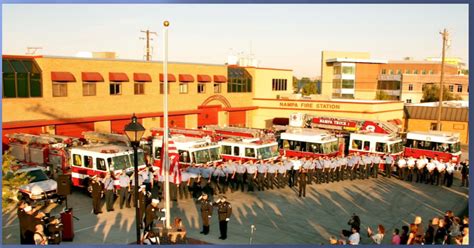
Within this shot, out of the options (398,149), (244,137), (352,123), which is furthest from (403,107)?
(244,137)

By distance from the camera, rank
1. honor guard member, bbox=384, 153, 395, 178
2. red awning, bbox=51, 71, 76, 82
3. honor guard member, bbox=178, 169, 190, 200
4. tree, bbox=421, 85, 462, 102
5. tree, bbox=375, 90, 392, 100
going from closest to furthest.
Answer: honor guard member, bbox=178, 169, 190, 200
honor guard member, bbox=384, 153, 395, 178
red awning, bbox=51, 71, 76, 82
tree, bbox=421, 85, 462, 102
tree, bbox=375, 90, 392, 100

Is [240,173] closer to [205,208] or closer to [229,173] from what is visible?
[229,173]

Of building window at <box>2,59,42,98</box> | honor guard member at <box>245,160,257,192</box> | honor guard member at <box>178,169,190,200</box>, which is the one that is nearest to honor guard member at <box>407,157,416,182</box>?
honor guard member at <box>245,160,257,192</box>

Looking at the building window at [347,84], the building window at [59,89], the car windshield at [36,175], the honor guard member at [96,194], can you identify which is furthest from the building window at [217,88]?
the building window at [347,84]

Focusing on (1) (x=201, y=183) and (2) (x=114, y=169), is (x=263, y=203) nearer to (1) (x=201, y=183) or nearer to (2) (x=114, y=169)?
(1) (x=201, y=183)

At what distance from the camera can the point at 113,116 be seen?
111ft

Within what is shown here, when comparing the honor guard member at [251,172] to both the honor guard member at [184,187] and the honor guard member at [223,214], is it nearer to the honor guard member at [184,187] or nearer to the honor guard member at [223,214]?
the honor guard member at [184,187]

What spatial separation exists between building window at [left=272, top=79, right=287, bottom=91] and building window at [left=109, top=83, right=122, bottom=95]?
773 inches

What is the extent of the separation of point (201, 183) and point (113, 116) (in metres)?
15.5

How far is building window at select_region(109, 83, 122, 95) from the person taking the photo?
1335 inches

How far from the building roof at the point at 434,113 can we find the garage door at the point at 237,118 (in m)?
17.1

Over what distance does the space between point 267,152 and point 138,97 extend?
611 inches

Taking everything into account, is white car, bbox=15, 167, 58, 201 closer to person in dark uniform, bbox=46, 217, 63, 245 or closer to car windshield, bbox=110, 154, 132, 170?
car windshield, bbox=110, 154, 132, 170

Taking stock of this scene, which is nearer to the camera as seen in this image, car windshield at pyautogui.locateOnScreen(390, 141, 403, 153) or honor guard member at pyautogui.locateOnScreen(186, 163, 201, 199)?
honor guard member at pyautogui.locateOnScreen(186, 163, 201, 199)
